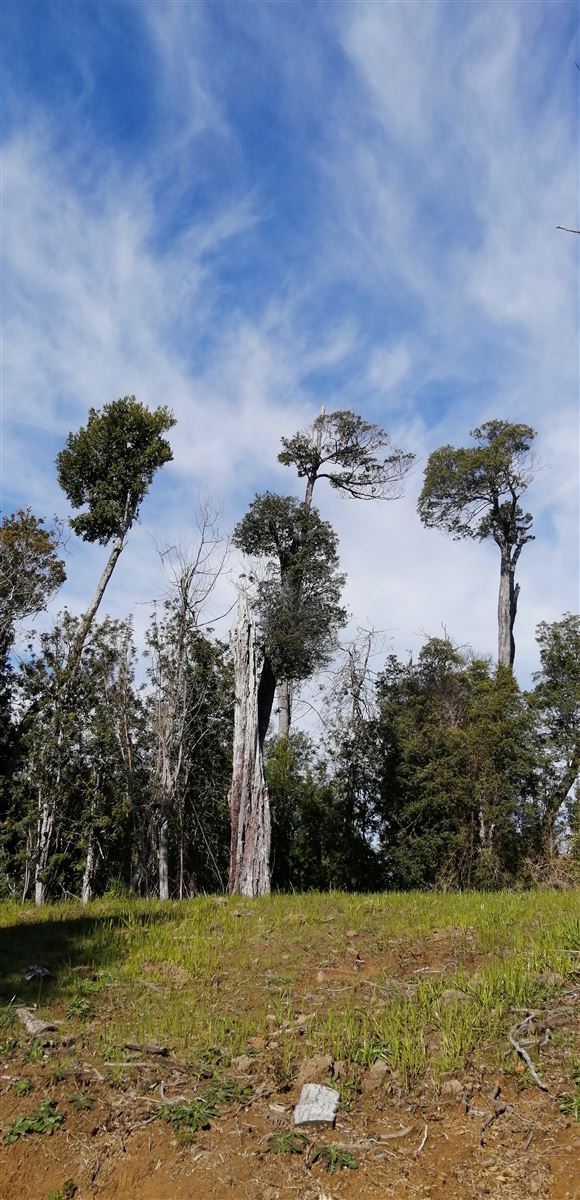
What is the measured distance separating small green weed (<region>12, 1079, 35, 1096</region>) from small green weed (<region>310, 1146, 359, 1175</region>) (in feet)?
5.95

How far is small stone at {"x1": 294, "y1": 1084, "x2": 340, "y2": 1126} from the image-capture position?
438 centimetres

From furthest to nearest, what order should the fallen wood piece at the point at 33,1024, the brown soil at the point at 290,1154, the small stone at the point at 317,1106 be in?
the fallen wood piece at the point at 33,1024 < the small stone at the point at 317,1106 < the brown soil at the point at 290,1154

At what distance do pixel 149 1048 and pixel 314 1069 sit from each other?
1143mm

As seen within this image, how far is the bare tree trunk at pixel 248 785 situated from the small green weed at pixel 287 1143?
27.3ft

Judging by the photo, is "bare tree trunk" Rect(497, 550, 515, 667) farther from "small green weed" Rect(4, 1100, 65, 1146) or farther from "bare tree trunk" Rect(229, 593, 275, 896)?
"small green weed" Rect(4, 1100, 65, 1146)

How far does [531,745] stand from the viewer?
17156mm

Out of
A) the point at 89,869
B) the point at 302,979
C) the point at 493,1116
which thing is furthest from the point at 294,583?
the point at 493,1116

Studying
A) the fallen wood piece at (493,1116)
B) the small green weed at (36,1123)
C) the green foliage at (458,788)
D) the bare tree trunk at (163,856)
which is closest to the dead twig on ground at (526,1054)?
the fallen wood piece at (493,1116)

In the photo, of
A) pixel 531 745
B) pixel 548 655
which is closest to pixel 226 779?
pixel 531 745

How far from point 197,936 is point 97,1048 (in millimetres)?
2638

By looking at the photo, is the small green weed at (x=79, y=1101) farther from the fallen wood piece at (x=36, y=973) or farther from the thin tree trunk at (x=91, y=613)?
the thin tree trunk at (x=91, y=613)

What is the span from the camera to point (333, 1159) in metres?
4.08

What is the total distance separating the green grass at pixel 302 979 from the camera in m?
5.14

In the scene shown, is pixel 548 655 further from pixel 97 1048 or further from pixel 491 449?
pixel 97 1048
